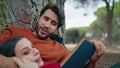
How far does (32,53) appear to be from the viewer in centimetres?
274

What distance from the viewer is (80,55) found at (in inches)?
121

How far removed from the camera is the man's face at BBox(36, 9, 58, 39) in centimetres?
334

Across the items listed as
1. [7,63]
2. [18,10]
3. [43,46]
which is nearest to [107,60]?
[18,10]

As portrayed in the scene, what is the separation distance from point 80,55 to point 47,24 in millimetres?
472

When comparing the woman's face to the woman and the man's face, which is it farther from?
the man's face

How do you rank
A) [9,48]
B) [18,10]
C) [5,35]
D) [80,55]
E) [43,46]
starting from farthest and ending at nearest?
[18,10] < [43,46] < [5,35] < [80,55] < [9,48]

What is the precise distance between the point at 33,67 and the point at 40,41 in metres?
0.85

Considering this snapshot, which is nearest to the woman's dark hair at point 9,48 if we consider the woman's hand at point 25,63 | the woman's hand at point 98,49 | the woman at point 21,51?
the woman at point 21,51

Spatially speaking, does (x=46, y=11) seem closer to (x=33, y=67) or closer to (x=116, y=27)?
(x=33, y=67)

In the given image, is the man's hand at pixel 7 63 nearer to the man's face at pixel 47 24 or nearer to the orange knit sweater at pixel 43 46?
the orange knit sweater at pixel 43 46

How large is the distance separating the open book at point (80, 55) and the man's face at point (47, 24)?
42 cm

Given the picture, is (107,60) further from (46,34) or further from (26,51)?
(26,51)

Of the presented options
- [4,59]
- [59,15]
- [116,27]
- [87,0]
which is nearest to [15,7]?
[59,15]

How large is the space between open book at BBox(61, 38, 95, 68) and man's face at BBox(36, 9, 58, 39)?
417 mm
